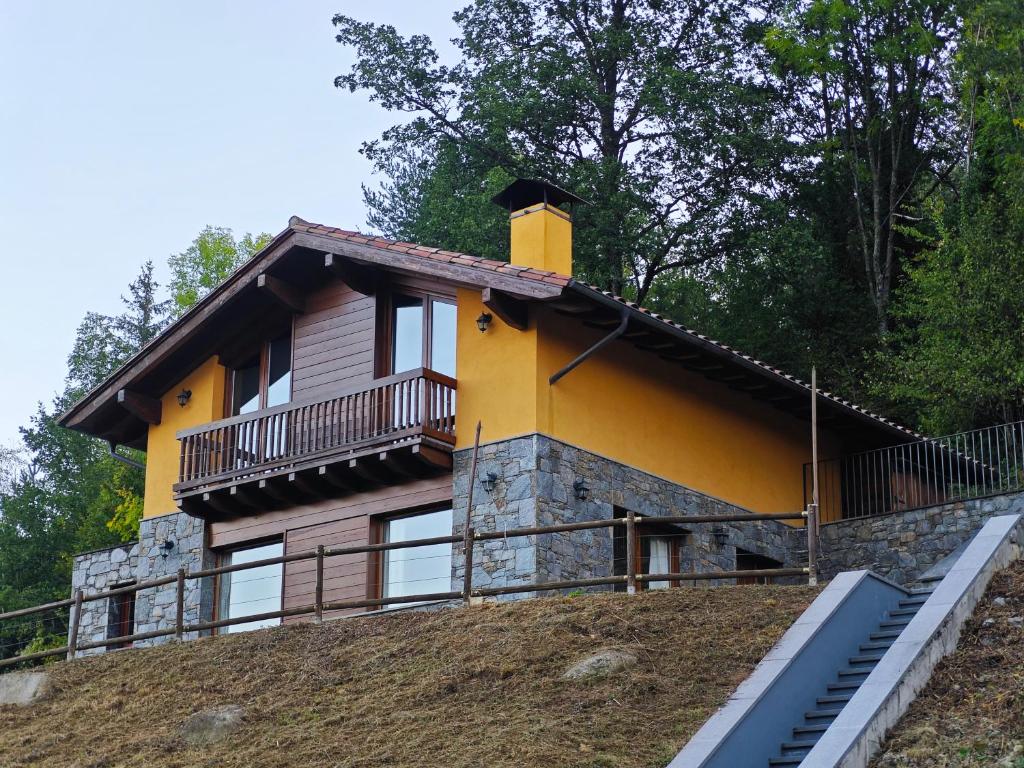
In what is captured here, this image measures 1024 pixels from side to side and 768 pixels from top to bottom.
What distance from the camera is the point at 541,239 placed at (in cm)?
1938

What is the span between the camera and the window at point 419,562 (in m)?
18.3

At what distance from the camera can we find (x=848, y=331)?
104 feet

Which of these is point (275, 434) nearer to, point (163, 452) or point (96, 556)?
point (163, 452)

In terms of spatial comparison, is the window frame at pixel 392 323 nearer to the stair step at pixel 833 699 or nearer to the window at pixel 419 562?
the window at pixel 419 562

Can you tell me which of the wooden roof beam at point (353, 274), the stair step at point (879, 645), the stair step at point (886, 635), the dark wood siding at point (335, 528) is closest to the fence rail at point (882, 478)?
the dark wood siding at point (335, 528)

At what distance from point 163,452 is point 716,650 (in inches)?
451

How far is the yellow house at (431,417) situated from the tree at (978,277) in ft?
12.0

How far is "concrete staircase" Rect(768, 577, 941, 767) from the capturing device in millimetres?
11461

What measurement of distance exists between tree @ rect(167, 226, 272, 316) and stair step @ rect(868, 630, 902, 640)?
32.0m

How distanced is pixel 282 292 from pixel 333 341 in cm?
104

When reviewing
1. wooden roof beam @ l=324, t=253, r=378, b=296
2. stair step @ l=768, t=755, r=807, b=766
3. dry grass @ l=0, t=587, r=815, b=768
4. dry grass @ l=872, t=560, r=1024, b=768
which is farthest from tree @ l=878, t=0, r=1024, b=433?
stair step @ l=768, t=755, r=807, b=766

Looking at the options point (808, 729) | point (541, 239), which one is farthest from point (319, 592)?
point (808, 729)

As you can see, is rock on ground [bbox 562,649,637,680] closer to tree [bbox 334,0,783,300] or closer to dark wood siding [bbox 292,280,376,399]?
dark wood siding [bbox 292,280,376,399]

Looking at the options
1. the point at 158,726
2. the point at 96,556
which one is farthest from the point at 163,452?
the point at 158,726
